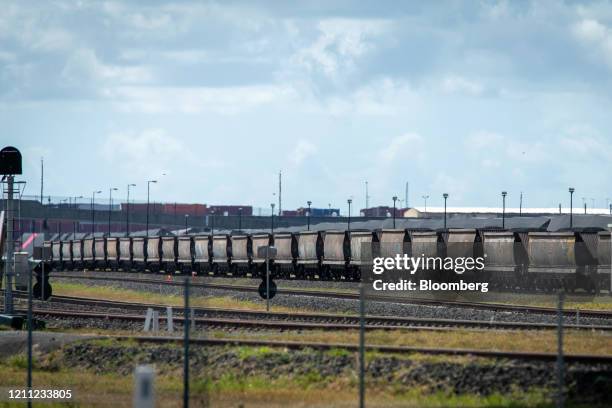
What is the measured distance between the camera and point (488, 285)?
57625 mm

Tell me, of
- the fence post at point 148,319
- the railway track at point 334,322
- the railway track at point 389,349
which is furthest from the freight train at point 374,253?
the railway track at point 389,349

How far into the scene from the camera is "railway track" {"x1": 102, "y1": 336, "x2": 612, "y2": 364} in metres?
21.0

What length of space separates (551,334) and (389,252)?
35.6m

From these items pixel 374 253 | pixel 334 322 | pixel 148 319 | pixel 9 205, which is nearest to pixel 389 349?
pixel 148 319

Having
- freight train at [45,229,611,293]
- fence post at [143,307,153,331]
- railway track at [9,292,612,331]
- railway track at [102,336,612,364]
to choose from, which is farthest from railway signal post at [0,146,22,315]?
freight train at [45,229,611,293]

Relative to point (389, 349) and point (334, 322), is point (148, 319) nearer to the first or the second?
point (334, 322)

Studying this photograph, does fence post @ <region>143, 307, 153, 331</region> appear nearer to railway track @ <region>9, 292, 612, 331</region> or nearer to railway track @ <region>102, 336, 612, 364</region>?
railway track @ <region>9, 292, 612, 331</region>

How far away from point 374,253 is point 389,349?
137 ft

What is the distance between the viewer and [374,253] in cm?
6525

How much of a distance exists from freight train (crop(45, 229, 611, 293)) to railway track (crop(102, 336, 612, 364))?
3011 cm

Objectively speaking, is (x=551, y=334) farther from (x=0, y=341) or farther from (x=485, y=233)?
(x=485, y=233)

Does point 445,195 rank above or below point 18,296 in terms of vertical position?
above

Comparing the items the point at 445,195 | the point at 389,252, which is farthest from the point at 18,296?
the point at 445,195

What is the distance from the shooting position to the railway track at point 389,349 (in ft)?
68.9
